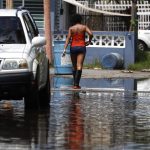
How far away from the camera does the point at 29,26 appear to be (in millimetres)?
15281

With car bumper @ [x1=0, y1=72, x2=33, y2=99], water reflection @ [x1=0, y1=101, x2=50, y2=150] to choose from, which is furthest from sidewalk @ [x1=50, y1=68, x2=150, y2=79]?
car bumper @ [x1=0, y1=72, x2=33, y2=99]

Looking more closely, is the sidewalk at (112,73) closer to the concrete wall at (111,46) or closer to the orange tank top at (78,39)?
the concrete wall at (111,46)

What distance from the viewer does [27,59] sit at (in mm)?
13531

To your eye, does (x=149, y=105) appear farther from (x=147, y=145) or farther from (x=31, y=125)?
(x=147, y=145)

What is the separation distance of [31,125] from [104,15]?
776 inches

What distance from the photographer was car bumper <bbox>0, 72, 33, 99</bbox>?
43.5 ft

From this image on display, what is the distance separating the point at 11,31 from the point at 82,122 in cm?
253

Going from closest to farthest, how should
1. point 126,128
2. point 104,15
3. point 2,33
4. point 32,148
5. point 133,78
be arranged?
point 32,148 → point 126,128 → point 2,33 → point 133,78 → point 104,15

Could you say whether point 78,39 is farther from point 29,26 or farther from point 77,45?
point 29,26

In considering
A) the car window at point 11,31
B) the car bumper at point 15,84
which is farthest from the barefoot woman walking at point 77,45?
the car bumper at point 15,84

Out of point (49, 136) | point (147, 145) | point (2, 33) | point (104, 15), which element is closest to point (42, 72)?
point (2, 33)

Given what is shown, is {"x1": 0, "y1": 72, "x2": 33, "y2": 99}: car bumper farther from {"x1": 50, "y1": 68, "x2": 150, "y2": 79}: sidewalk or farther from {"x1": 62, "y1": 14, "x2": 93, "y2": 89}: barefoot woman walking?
{"x1": 50, "y1": 68, "x2": 150, "y2": 79}: sidewalk

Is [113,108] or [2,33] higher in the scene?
[2,33]

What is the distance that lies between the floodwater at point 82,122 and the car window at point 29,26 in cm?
141
